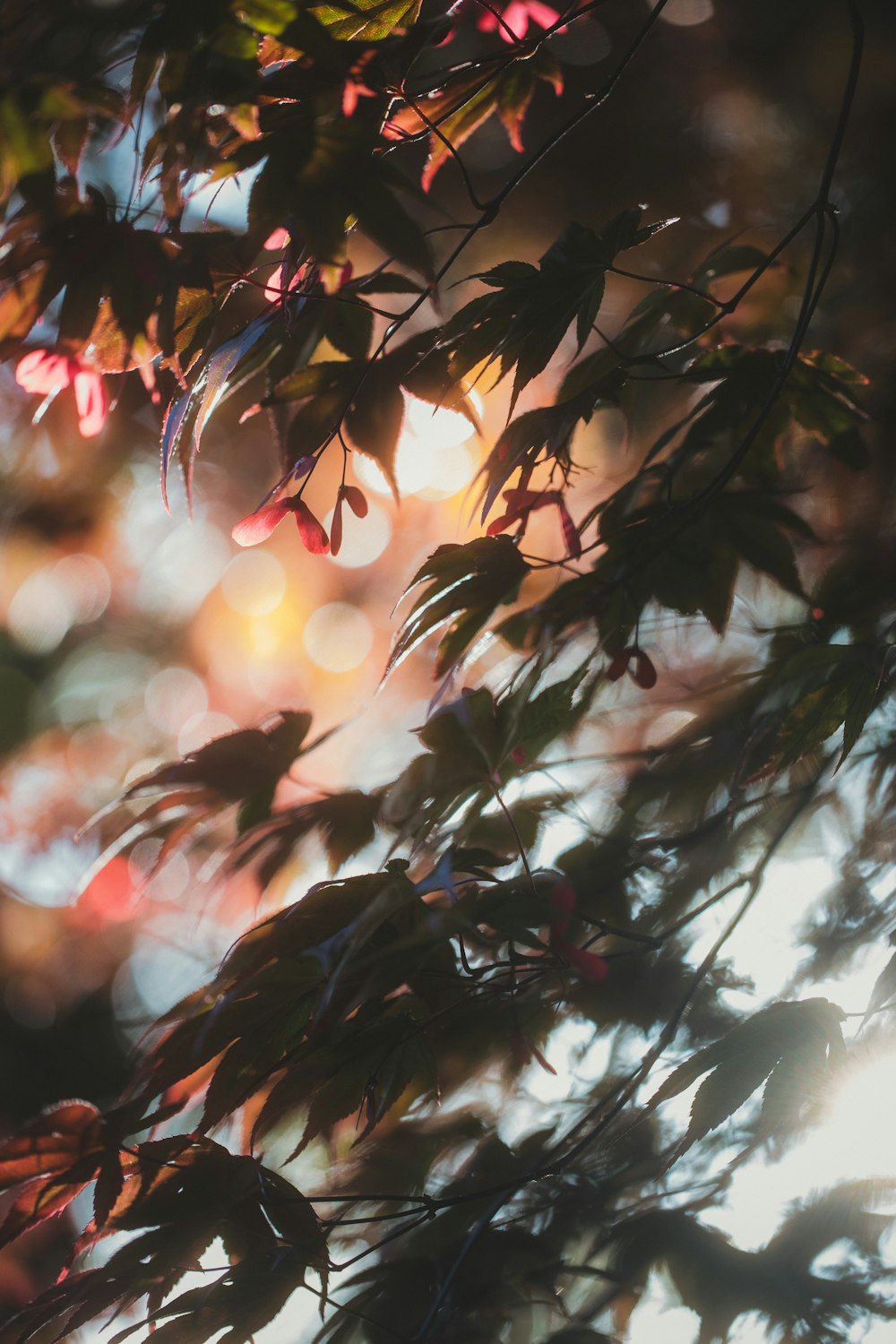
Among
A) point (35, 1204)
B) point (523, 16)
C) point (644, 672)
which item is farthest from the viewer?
point (523, 16)

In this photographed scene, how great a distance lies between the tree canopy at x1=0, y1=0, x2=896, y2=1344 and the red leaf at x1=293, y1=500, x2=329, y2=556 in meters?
0.01

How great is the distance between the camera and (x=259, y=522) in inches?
17.5

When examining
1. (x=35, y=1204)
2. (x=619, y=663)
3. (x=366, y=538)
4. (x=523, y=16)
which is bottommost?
(x=35, y=1204)

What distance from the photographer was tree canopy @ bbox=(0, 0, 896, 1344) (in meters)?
0.34

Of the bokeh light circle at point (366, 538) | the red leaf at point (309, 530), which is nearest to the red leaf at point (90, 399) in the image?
the red leaf at point (309, 530)

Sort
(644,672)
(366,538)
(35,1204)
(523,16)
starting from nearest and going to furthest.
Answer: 1. (35,1204)
2. (644,672)
3. (523,16)
4. (366,538)

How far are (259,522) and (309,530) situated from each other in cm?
3

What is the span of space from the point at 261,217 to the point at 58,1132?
14.5 inches

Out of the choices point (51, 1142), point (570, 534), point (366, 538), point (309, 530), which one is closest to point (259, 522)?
point (309, 530)

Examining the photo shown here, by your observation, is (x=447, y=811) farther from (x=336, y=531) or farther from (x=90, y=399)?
(x=90, y=399)

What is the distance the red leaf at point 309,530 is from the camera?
449mm

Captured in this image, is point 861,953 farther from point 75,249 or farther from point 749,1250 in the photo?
point 75,249

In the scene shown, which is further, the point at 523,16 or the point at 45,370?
the point at 523,16

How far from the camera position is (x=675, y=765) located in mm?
639
